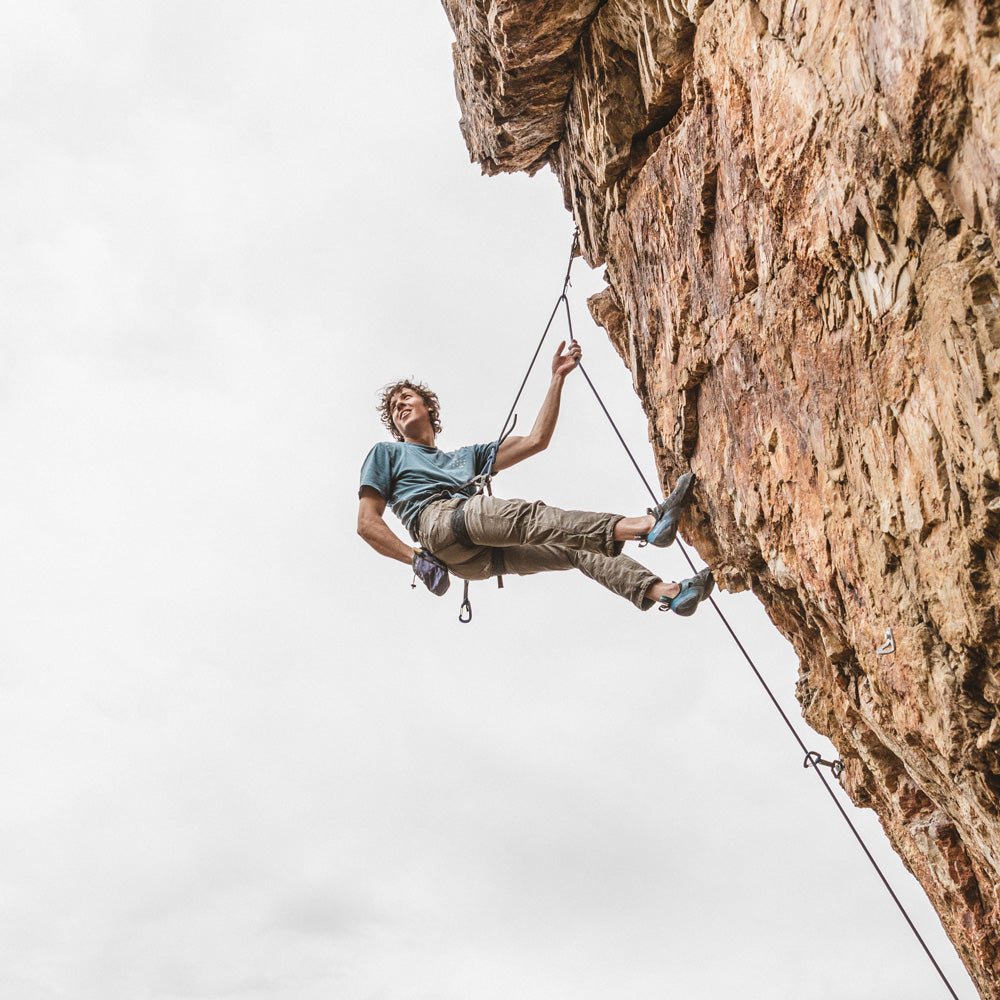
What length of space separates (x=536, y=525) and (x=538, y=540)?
0.38 feet

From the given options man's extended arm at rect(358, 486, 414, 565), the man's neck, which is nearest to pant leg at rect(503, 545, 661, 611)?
man's extended arm at rect(358, 486, 414, 565)

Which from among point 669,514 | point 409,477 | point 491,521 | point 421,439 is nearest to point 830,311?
point 669,514

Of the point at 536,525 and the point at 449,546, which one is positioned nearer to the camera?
the point at 536,525

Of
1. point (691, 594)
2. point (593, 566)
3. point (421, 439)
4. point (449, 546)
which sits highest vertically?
point (421, 439)

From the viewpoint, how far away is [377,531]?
26.1 ft

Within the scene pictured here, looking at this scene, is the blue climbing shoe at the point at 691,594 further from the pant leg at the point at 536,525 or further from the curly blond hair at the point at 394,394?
the curly blond hair at the point at 394,394

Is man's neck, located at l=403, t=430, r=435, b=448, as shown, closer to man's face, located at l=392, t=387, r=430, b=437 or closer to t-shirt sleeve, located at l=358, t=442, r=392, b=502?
man's face, located at l=392, t=387, r=430, b=437

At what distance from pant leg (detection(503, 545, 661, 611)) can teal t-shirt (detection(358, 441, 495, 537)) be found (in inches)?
31.3

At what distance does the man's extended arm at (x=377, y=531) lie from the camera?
7926 millimetres

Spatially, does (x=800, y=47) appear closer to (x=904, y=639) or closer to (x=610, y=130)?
(x=610, y=130)

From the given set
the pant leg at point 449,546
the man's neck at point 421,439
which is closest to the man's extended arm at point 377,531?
the pant leg at point 449,546

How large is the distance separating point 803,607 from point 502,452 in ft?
10.4

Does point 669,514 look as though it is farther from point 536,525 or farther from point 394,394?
point 394,394

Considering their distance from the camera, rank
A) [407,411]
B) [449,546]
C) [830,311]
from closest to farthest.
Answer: [830,311] < [449,546] < [407,411]
